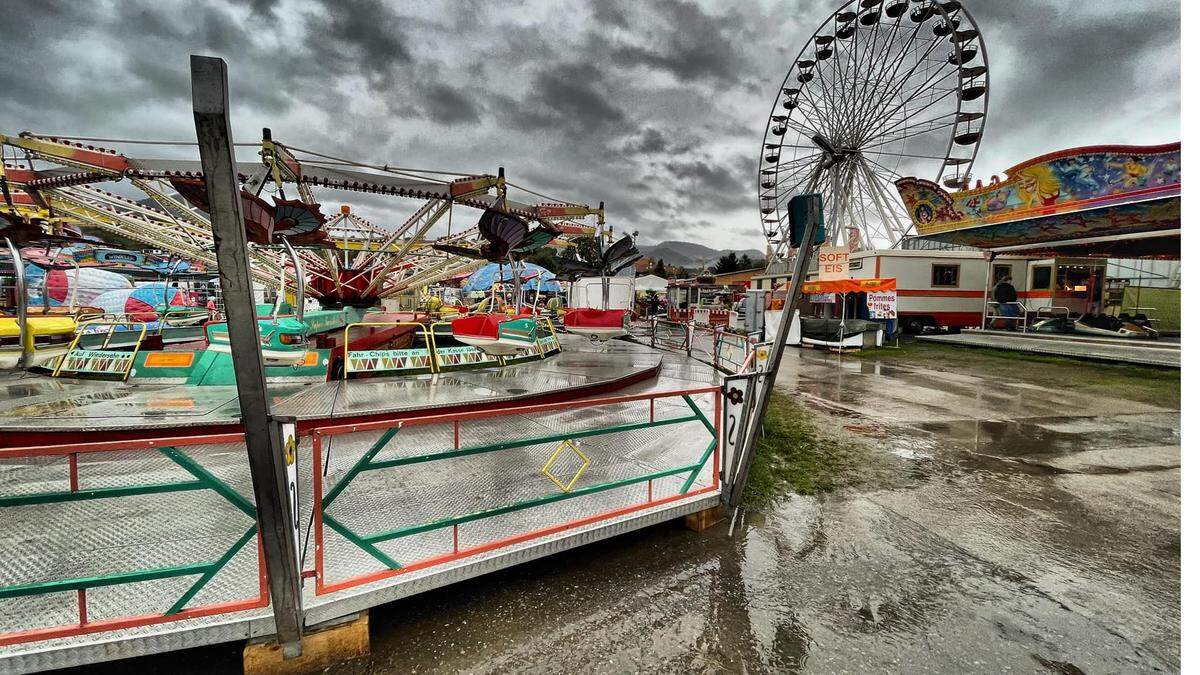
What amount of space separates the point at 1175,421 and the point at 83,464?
44.5 ft

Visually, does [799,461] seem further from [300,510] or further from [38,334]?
[38,334]

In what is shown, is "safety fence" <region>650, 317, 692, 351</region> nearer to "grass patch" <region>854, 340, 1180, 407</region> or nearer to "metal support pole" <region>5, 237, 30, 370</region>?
"grass patch" <region>854, 340, 1180, 407</region>

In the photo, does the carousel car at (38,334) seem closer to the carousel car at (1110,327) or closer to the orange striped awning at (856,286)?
the orange striped awning at (856,286)

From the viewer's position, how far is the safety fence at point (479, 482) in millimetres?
2398

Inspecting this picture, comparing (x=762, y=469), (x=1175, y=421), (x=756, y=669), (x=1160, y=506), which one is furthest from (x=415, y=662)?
(x=1175, y=421)

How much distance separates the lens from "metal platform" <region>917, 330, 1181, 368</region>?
11680mm

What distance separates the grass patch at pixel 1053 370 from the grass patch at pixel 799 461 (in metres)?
7.06

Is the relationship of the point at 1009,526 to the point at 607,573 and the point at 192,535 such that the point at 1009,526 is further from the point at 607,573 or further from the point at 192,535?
the point at 192,535

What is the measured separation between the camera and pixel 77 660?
72.9 inches

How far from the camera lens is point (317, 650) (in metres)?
2.12

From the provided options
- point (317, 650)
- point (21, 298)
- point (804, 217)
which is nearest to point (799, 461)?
point (804, 217)

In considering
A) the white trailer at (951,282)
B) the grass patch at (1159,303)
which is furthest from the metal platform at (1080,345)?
the grass patch at (1159,303)

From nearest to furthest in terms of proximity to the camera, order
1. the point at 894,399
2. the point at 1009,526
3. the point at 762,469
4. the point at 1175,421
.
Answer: the point at 1009,526 → the point at 762,469 → the point at 1175,421 → the point at 894,399

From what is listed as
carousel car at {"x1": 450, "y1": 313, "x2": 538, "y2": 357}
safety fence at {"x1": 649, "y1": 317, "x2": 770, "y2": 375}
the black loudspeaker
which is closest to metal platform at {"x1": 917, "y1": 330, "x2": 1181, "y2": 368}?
safety fence at {"x1": 649, "y1": 317, "x2": 770, "y2": 375}
